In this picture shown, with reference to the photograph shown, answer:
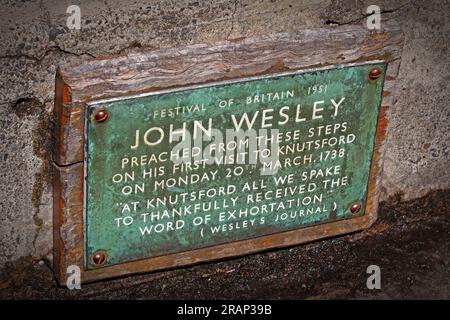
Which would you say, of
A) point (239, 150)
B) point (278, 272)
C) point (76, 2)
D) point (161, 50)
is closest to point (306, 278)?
point (278, 272)

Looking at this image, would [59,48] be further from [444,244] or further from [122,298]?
[444,244]

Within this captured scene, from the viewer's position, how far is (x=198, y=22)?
8.95ft

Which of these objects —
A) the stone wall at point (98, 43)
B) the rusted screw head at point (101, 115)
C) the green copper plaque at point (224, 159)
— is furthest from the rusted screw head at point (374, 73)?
the rusted screw head at point (101, 115)

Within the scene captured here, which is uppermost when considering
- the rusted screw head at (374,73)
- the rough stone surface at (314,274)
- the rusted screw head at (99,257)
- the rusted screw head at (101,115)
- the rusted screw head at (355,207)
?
the rusted screw head at (374,73)

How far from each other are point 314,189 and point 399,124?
318 millimetres

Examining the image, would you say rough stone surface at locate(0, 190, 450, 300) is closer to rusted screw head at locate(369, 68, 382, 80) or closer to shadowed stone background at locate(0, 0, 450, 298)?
shadowed stone background at locate(0, 0, 450, 298)

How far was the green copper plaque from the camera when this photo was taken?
2703 millimetres

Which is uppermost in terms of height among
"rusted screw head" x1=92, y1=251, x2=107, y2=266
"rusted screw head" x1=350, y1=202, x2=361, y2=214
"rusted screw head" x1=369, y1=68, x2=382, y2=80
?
"rusted screw head" x1=369, y1=68, x2=382, y2=80

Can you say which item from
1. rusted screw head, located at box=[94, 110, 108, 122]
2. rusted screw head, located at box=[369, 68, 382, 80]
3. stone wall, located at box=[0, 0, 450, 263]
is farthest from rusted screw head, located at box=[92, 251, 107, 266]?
rusted screw head, located at box=[369, 68, 382, 80]

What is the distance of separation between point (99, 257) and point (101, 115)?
1.30 ft

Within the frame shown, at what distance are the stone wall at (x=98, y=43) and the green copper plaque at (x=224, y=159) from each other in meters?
0.12

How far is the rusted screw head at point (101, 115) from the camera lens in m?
2.62

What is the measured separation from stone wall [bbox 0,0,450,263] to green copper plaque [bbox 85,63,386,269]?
0.12 meters

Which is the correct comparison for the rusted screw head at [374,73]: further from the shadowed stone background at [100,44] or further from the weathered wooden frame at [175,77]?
the shadowed stone background at [100,44]
